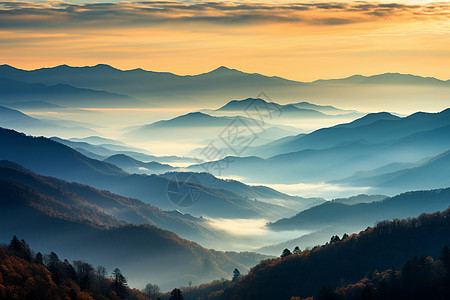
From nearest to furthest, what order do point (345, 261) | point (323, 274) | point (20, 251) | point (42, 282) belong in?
point (42, 282)
point (20, 251)
point (323, 274)
point (345, 261)

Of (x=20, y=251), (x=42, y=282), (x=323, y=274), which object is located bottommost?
(x=323, y=274)

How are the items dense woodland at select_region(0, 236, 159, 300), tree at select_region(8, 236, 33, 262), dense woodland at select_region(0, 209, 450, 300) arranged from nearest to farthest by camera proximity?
dense woodland at select_region(0, 236, 159, 300), dense woodland at select_region(0, 209, 450, 300), tree at select_region(8, 236, 33, 262)

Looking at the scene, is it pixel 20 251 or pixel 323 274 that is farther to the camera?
pixel 323 274

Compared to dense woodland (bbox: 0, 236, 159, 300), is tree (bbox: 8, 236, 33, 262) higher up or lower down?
higher up

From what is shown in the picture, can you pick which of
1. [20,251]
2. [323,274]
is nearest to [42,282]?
[20,251]

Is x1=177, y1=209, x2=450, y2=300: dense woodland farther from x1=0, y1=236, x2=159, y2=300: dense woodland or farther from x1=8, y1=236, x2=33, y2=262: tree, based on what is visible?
x1=8, y1=236, x2=33, y2=262: tree

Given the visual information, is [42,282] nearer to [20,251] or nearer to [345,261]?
[20,251]

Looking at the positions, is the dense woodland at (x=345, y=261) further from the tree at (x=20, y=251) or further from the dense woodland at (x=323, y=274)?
the tree at (x=20, y=251)

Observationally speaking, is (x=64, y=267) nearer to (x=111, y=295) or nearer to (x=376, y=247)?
(x=111, y=295)

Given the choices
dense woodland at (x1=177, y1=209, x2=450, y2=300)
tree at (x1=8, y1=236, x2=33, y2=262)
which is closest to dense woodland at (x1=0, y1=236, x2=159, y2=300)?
tree at (x1=8, y1=236, x2=33, y2=262)

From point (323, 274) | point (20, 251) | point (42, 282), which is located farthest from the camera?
point (323, 274)

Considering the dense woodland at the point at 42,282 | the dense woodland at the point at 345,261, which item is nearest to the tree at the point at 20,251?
the dense woodland at the point at 42,282

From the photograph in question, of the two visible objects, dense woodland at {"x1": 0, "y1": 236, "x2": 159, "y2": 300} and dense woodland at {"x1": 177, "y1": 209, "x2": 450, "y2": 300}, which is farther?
dense woodland at {"x1": 177, "y1": 209, "x2": 450, "y2": 300}
